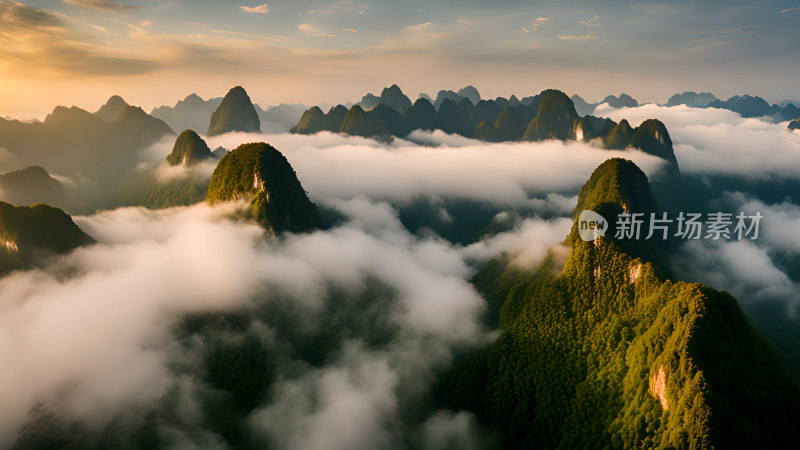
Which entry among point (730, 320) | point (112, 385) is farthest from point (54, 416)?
point (730, 320)

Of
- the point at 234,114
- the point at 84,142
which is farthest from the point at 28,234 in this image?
the point at 234,114

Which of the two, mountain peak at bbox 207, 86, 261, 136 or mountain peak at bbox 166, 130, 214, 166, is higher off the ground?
mountain peak at bbox 207, 86, 261, 136

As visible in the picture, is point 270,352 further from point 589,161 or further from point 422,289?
point 589,161

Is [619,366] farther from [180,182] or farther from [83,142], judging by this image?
[83,142]

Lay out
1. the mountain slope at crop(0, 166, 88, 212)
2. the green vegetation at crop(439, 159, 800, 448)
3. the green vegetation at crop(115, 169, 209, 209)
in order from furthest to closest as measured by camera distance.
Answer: the green vegetation at crop(115, 169, 209, 209), the mountain slope at crop(0, 166, 88, 212), the green vegetation at crop(439, 159, 800, 448)

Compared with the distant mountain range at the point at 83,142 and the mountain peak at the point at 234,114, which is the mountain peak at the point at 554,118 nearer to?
the mountain peak at the point at 234,114

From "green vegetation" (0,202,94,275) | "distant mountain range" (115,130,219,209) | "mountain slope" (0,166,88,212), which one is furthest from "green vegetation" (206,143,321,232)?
"mountain slope" (0,166,88,212)

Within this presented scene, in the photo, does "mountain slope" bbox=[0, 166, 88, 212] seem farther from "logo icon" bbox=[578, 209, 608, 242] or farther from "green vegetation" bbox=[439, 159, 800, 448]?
"logo icon" bbox=[578, 209, 608, 242]

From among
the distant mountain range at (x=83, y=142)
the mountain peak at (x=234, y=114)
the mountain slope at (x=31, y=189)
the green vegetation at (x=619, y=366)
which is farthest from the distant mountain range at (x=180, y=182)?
the green vegetation at (x=619, y=366)
